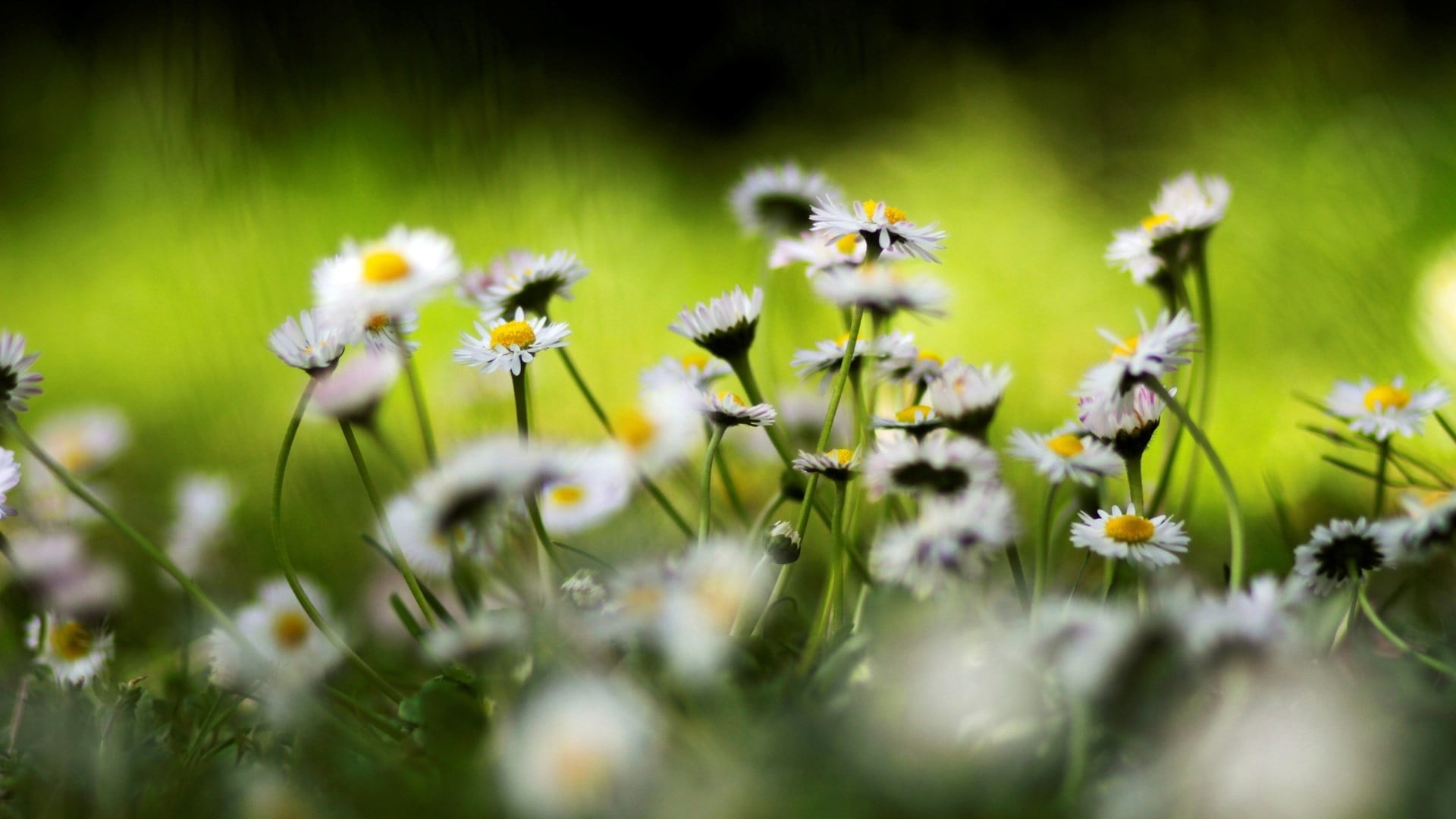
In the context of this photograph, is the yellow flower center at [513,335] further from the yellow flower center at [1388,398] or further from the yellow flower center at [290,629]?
the yellow flower center at [1388,398]

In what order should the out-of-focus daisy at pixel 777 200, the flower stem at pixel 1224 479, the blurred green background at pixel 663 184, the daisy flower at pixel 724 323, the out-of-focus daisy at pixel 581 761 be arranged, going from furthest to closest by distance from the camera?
the blurred green background at pixel 663 184, the out-of-focus daisy at pixel 777 200, the daisy flower at pixel 724 323, the flower stem at pixel 1224 479, the out-of-focus daisy at pixel 581 761

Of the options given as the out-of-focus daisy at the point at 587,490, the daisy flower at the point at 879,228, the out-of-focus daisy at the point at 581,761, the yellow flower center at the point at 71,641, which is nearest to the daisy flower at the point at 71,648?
the yellow flower center at the point at 71,641

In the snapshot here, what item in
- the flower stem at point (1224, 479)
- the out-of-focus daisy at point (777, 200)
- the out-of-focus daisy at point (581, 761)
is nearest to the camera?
the out-of-focus daisy at point (581, 761)

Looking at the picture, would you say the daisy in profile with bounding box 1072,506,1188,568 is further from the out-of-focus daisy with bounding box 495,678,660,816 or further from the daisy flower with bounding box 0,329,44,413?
the daisy flower with bounding box 0,329,44,413

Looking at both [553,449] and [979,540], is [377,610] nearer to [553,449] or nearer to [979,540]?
[553,449]

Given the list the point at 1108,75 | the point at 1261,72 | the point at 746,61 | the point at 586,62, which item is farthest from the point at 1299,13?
the point at 586,62

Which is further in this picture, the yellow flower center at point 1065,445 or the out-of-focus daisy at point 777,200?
the out-of-focus daisy at point 777,200

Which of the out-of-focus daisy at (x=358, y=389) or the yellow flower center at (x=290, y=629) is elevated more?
the out-of-focus daisy at (x=358, y=389)

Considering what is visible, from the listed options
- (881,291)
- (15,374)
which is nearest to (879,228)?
(881,291)
